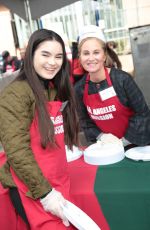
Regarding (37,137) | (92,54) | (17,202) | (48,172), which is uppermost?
(92,54)

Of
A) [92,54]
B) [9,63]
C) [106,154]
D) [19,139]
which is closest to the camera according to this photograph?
[19,139]

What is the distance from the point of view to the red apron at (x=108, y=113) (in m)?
1.77

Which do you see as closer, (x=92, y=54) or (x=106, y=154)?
(x=106, y=154)

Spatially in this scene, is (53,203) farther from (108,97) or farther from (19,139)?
(108,97)

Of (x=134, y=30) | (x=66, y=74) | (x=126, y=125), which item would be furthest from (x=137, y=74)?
(x=66, y=74)

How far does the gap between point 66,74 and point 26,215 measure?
61 centimetres

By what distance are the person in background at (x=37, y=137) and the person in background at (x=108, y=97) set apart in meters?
0.37

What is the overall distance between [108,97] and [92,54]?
0.24m

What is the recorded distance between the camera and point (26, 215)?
1.30 m

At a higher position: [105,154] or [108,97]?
[108,97]

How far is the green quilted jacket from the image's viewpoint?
1174mm

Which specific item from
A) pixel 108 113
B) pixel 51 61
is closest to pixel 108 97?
pixel 108 113

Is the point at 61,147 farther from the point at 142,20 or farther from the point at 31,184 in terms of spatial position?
the point at 142,20

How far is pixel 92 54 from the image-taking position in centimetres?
172
